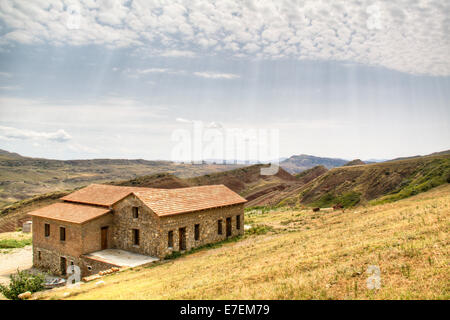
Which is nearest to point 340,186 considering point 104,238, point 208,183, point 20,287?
point 208,183

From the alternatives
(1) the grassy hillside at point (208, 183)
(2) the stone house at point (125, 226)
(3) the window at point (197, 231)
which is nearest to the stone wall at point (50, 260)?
(2) the stone house at point (125, 226)

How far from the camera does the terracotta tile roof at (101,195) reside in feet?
90.6

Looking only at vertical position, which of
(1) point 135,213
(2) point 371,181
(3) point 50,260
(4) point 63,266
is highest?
(2) point 371,181

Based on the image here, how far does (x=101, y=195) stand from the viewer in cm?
2961

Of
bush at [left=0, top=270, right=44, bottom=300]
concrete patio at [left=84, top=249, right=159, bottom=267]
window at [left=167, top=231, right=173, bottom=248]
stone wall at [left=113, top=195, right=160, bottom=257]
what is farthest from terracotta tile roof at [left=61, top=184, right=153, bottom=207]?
bush at [left=0, top=270, right=44, bottom=300]

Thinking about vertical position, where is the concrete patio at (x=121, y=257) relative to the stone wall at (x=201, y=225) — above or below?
below

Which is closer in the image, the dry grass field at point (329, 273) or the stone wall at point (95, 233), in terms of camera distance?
the dry grass field at point (329, 273)

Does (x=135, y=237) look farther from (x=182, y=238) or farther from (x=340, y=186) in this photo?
(x=340, y=186)

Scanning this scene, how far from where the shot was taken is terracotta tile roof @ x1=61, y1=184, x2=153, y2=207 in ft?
90.6

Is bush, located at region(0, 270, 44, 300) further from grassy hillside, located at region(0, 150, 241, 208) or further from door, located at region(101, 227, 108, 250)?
grassy hillside, located at region(0, 150, 241, 208)

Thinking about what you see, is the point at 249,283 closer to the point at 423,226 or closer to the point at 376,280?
the point at 376,280

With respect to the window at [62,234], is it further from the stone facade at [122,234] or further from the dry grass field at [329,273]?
the dry grass field at [329,273]

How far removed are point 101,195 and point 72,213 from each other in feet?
11.6
